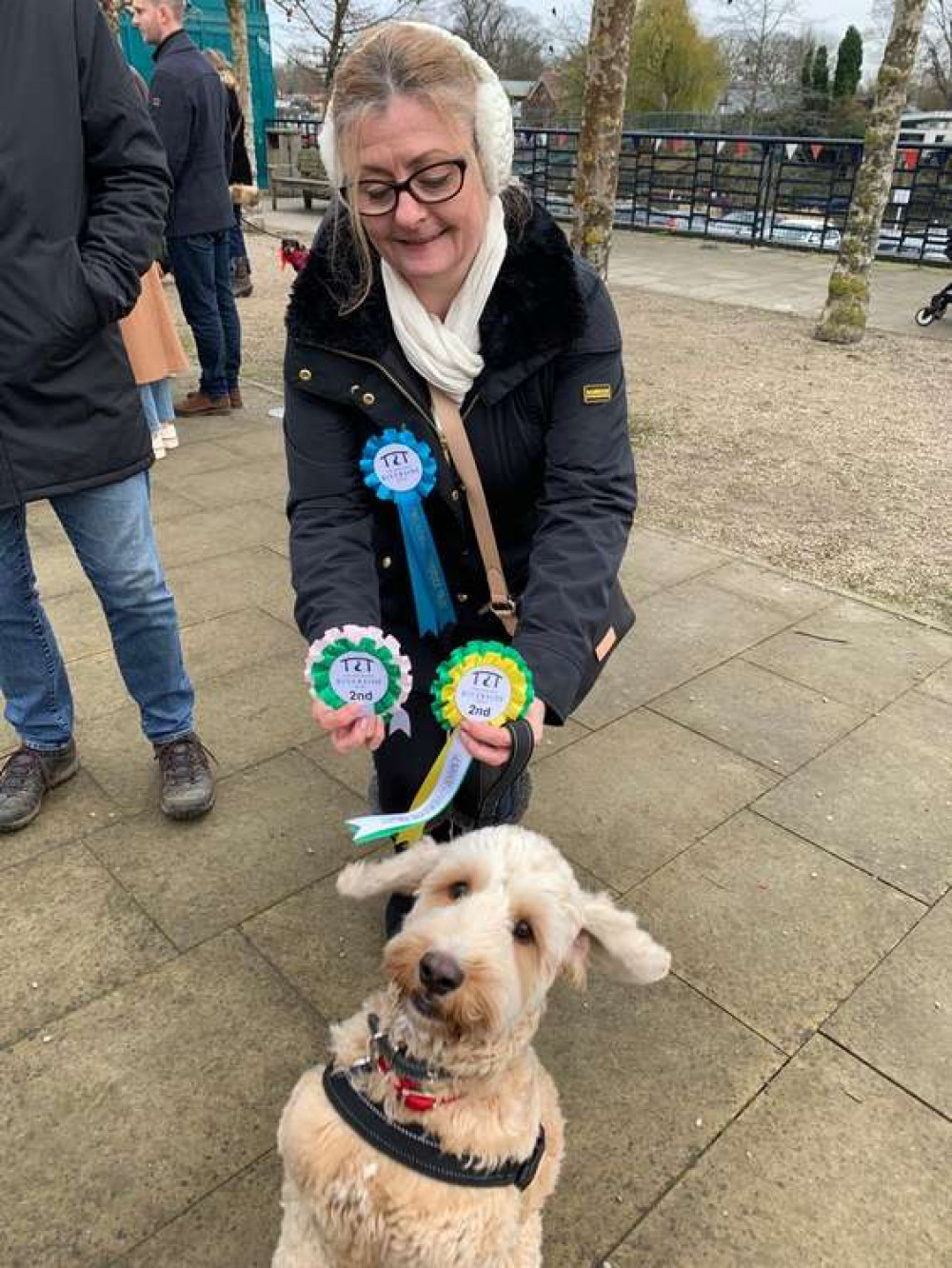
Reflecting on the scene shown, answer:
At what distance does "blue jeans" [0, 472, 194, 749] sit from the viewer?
9.18ft

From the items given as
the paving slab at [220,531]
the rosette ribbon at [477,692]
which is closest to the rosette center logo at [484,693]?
the rosette ribbon at [477,692]

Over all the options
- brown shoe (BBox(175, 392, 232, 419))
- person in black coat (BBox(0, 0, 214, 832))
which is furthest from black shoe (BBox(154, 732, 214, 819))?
brown shoe (BBox(175, 392, 232, 419))

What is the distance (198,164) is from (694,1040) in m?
6.28

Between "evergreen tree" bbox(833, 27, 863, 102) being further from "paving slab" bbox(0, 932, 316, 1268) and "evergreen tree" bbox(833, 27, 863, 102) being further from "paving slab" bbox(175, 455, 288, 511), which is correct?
"paving slab" bbox(0, 932, 316, 1268)

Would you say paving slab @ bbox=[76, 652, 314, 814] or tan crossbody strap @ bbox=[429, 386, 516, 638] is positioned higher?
tan crossbody strap @ bbox=[429, 386, 516, 638]

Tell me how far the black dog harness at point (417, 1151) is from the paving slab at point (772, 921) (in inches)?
40.7

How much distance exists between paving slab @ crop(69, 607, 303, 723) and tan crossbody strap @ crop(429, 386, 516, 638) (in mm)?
1871

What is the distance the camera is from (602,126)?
6.60 metres

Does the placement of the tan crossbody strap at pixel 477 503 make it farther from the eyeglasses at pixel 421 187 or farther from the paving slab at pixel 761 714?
the paving slab at pixel 761 714

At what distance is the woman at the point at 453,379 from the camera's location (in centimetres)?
196

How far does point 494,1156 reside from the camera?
167 centimetres

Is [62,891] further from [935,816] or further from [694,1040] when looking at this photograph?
[935,816]

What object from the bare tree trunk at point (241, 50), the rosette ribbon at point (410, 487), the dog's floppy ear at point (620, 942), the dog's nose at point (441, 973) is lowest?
the dog's floppy ear at point (620, 942)

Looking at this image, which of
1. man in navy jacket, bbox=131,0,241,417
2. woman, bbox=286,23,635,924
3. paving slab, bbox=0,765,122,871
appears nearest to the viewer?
woman, bbox=286,23,635,924
